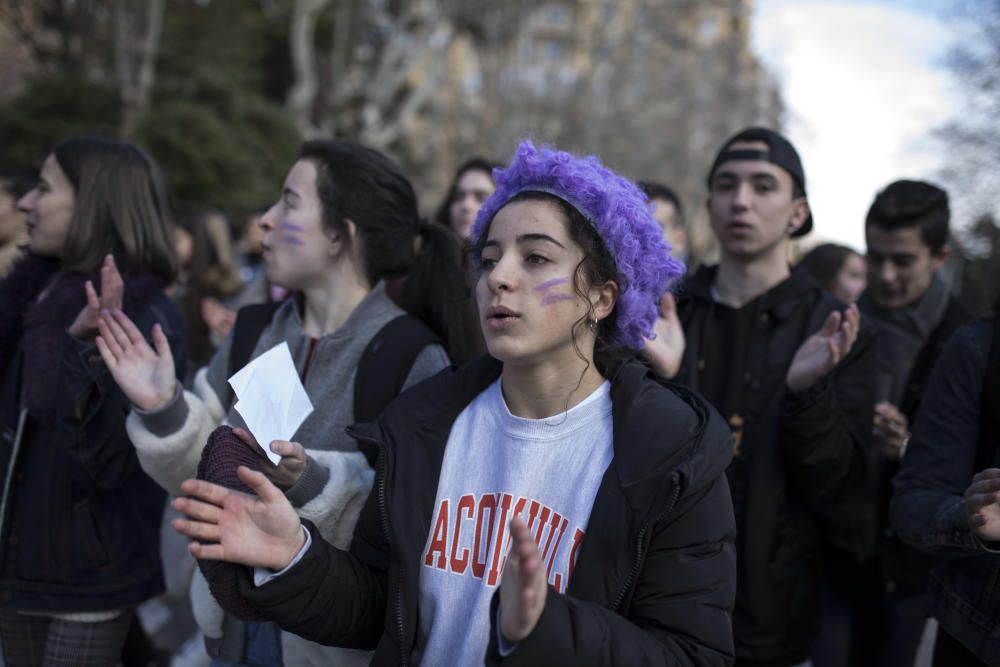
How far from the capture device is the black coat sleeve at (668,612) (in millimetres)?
1739

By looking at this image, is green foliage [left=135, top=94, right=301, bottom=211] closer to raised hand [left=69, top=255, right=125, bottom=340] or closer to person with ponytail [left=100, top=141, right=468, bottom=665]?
raised hand [left=69, top=255, right=125, bottom=340]

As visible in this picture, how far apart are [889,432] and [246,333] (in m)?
2.49

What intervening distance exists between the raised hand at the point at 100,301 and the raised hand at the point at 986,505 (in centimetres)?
254

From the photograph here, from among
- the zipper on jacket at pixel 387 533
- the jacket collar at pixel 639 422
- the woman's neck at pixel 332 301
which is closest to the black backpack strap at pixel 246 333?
the woman's neck at pixel 332 301

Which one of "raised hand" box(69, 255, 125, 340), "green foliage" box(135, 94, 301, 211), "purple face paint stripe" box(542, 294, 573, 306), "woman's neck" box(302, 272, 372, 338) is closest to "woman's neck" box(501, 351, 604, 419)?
"purple face paint stripe" box(542, 294, 573, 306)

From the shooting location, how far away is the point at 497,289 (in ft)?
7.01

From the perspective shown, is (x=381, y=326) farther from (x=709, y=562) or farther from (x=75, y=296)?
(x=709, y=562)

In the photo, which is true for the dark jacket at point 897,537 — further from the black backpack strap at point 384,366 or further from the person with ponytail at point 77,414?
the person with ponytail at point 77,414

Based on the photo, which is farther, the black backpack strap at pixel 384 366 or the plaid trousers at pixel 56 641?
the plaid trousers at pixel 56 641

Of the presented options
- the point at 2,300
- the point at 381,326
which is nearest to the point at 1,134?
the point at 2,300

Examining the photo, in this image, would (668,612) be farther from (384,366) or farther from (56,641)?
(56,641)

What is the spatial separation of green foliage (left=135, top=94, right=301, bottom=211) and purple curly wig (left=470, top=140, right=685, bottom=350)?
50.4 feet

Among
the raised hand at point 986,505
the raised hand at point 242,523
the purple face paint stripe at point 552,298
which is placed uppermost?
the purple face paint stripe at point 552,298

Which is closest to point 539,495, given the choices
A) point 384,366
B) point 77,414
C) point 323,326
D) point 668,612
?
point 668,612
